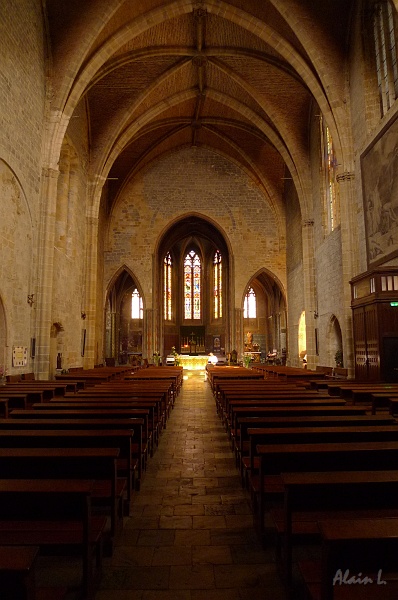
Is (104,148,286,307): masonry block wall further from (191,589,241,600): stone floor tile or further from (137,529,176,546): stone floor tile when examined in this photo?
(191,589,241,600): stone floor tile

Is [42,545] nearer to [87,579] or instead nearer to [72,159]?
[87,579]

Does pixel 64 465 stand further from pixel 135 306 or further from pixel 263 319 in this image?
pixel 263 319

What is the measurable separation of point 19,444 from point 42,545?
142 cm

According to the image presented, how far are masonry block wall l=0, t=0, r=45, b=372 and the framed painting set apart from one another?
409 inches

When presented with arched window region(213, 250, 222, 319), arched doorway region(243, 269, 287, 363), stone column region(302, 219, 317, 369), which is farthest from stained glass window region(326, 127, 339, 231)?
arched window region(213, 250, 222, 319)

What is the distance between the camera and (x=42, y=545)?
2.30 m

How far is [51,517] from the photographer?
2.62 meters

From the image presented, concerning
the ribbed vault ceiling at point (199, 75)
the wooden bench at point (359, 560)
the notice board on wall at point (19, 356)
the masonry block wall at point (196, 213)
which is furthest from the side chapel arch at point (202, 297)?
the wooden bench at point (359, 560)

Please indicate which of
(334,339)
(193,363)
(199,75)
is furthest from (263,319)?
(199,75)

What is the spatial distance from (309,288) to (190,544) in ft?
59.6

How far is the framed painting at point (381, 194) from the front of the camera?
1136 centimetres

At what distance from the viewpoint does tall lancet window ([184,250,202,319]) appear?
39969mm

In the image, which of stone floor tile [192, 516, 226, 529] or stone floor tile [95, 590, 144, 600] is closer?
stone floor tile [95, 590, 144, 600]

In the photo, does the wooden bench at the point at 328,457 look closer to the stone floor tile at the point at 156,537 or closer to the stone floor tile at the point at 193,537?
the stone floor tile at the point at 193,537
